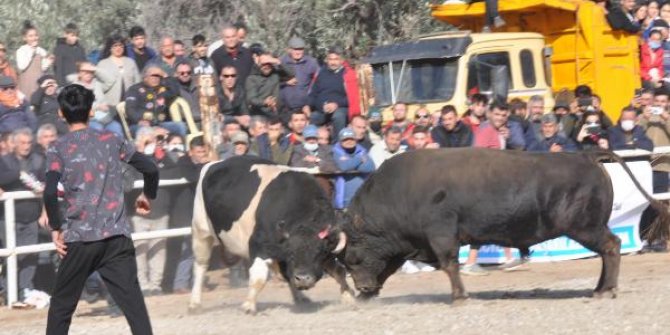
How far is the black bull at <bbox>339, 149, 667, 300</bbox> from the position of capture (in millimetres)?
11828

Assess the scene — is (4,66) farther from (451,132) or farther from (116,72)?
(451,132)

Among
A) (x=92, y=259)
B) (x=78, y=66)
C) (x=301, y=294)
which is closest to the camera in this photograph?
(x=92, y=259)

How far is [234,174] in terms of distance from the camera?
39.8 feet

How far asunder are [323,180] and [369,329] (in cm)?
432

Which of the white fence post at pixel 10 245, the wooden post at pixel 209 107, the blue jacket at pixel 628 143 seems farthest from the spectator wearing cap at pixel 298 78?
the white fence post at pixel 10 245

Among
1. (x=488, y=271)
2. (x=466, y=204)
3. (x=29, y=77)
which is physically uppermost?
(x=29, y=77)

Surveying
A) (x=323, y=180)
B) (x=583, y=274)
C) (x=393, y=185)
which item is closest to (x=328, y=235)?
(x=393, y=185)

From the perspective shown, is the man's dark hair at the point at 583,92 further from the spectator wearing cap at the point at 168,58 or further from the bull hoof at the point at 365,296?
the bull hoof at the point at 365,296

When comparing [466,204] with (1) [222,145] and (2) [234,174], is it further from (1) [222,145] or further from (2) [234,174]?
(1) [222,145]

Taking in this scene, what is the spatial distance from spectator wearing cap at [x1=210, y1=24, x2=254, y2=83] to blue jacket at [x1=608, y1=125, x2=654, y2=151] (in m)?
4.29

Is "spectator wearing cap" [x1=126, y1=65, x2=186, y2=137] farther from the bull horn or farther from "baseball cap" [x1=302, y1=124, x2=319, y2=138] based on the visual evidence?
the bull horn

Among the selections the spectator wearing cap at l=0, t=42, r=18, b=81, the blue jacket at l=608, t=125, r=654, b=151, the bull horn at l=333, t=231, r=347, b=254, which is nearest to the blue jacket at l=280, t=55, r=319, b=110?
the spectator wearing cap at l=0, t=42, r=18, b=81

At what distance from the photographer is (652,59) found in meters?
20.6

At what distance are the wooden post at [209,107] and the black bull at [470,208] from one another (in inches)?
144
